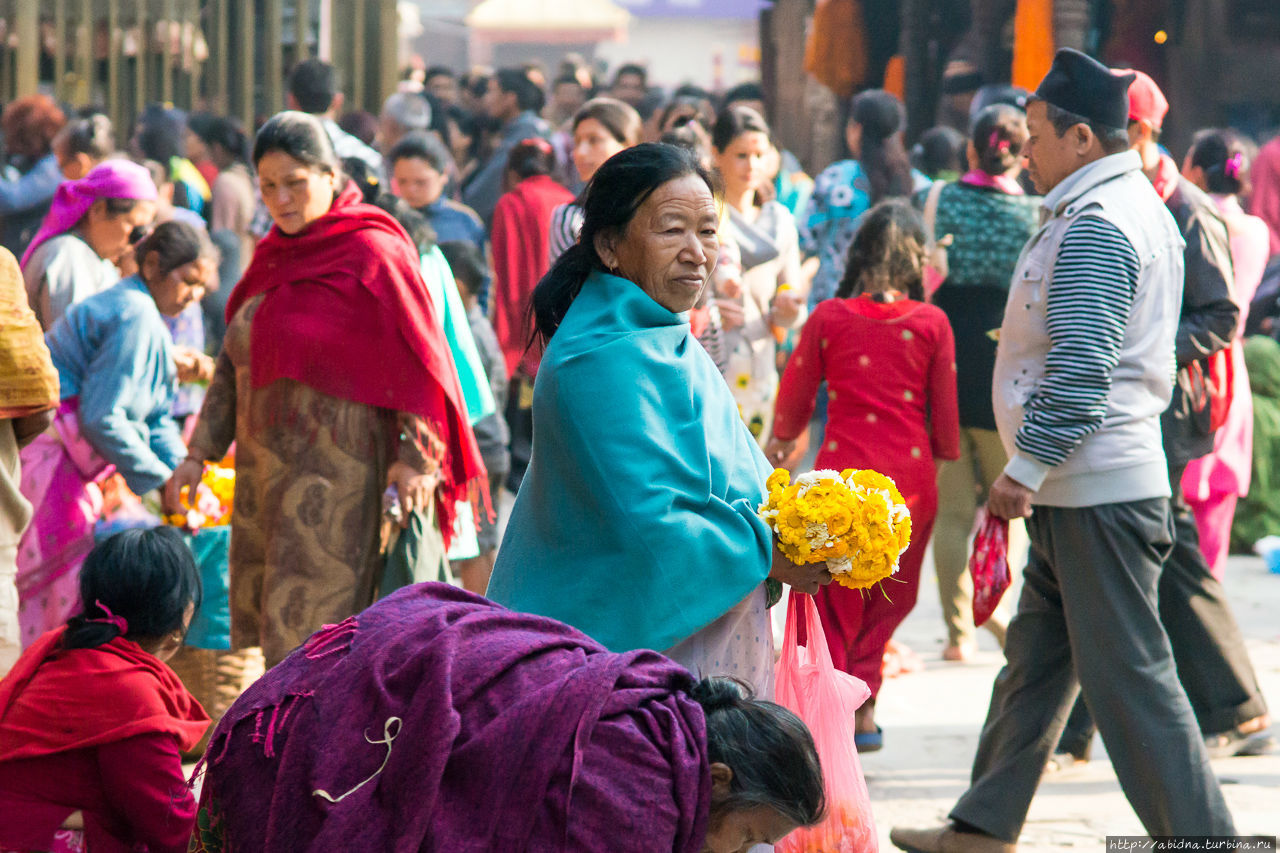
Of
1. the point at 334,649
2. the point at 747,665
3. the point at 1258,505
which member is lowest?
the point at 1258,505

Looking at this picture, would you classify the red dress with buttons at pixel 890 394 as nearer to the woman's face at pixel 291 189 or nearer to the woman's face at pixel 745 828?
the woman's face at pixel 291 189

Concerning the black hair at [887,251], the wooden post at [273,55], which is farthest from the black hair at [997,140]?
the wooden post at [273,55]

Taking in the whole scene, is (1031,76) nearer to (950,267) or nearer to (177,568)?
(950,267)

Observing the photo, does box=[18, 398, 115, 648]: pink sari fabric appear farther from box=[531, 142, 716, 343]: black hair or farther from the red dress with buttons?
box=[531, 142, 716, 343]: black hair

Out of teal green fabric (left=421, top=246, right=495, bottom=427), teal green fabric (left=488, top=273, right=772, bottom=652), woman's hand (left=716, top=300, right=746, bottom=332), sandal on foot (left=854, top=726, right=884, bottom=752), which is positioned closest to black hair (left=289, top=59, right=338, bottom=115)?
woman's hand (left=716, top=300, right=746, bottom=332)

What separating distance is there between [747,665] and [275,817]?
109 cm

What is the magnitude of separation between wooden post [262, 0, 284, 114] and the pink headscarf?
7.03 meters

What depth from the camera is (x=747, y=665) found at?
299 cm

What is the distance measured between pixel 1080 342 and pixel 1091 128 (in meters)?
0.61

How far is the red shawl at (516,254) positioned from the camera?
309 inches

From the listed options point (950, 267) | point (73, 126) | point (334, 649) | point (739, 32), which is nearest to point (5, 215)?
point (73, 126)

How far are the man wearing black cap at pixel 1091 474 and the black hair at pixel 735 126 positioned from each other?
2398mm

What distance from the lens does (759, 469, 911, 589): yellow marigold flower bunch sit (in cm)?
291

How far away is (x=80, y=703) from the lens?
3158 millimetres
